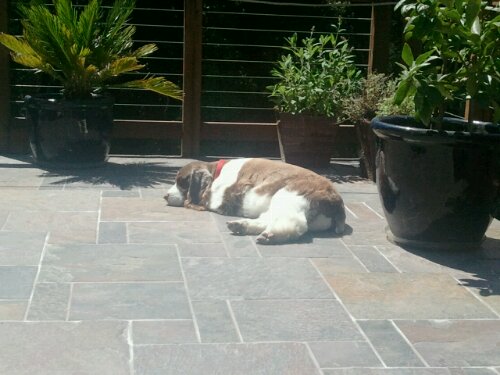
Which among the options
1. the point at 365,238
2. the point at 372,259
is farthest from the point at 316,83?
the point at 372,259

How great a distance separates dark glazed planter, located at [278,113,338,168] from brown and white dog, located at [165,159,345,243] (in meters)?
1.62

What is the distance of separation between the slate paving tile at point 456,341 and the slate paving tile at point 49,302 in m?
1.72

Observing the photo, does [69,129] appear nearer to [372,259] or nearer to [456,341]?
[372,259]

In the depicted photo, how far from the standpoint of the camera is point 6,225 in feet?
19.8

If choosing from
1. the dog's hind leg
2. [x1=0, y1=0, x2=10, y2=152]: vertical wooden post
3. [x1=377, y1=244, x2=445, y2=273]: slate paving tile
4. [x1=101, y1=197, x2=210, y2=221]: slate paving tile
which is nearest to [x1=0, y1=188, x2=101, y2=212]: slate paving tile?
[x1=101, y1=197, x2=210, y2=221]: slate paving tile

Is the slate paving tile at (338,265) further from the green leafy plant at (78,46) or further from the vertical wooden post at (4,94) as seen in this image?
the vertical wooden post at (4,94)

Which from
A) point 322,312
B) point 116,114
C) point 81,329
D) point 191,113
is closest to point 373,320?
point 322,312

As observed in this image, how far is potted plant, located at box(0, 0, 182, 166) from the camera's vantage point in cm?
773

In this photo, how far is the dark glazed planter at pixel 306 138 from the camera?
26.8 feet

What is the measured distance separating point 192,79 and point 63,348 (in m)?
5.17

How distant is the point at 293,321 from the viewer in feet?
14.4

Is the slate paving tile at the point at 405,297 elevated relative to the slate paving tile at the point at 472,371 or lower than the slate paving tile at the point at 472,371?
elevated

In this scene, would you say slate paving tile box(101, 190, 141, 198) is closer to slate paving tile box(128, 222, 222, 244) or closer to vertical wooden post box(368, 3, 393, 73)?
slate paving tile box(128, 222, 222, 244)

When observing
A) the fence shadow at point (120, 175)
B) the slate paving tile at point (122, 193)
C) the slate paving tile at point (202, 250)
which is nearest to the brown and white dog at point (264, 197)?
the slate paving tile at point (202, 250)
